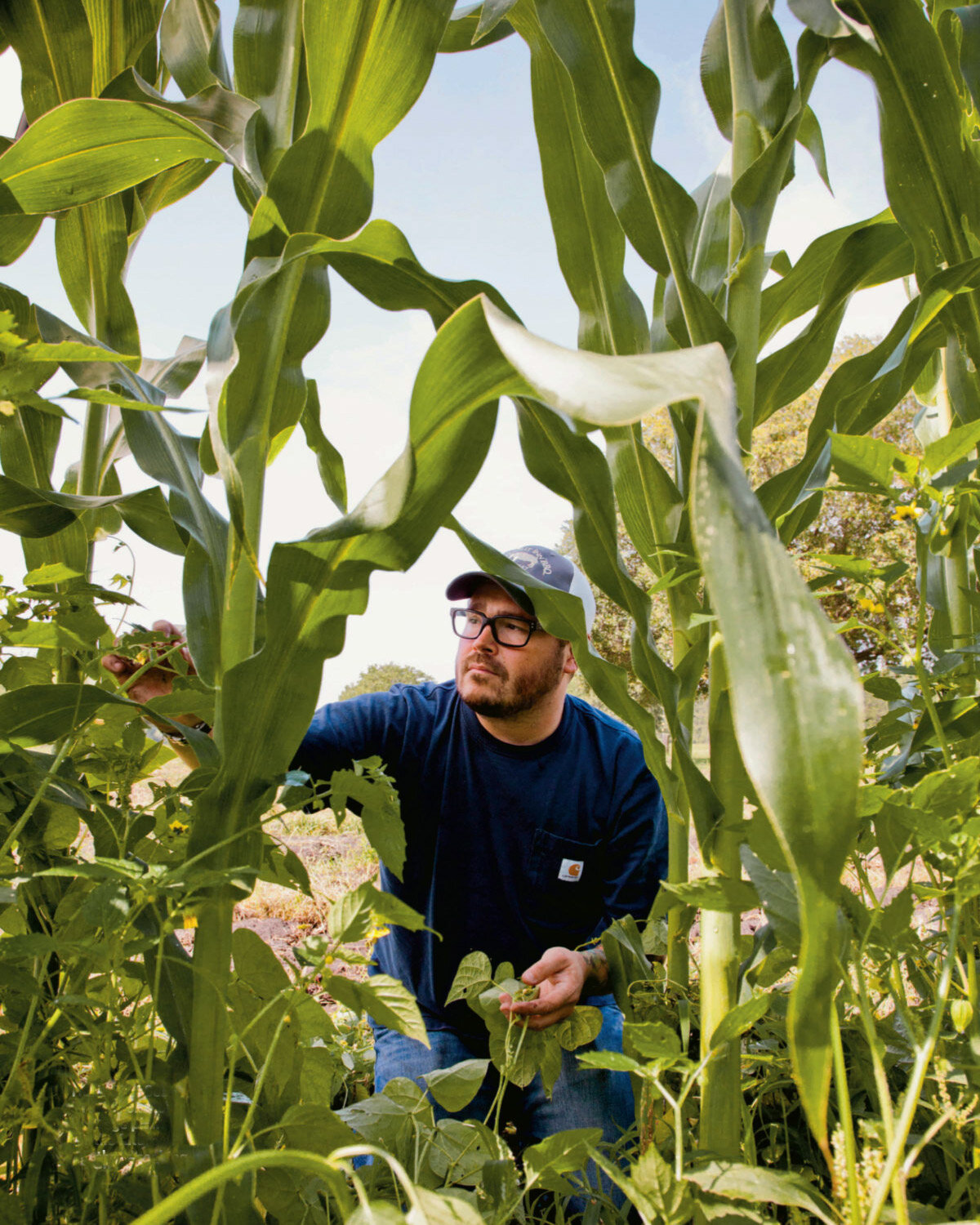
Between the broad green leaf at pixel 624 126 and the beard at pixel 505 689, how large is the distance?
828 millimetres

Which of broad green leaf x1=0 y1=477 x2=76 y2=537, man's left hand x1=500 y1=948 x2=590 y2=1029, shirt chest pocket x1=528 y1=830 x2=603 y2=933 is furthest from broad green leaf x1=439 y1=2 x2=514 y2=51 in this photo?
shirt chest pocket x1=528 y1=830 x2=603 y2=933

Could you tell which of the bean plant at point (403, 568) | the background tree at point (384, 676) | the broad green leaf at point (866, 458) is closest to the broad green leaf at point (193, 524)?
the bean plant at point (403, 568)

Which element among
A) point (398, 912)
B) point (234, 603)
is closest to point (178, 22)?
point (234, 603)

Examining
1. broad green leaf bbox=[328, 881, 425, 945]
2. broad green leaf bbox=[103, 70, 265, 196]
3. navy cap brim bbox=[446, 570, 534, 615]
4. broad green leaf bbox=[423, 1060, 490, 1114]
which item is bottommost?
broad green leaf bbox=[423, 1060, 490, 1114]

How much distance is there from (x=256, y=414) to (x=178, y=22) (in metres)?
0.59

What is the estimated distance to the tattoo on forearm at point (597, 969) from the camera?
1.06 meters

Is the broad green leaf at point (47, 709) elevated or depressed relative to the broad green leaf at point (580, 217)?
Answer: depressed

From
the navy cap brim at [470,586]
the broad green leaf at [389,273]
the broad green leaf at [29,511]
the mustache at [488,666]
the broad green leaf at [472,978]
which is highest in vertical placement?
the broad green leaf at [389,273]

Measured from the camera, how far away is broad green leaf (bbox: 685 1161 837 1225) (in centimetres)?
42

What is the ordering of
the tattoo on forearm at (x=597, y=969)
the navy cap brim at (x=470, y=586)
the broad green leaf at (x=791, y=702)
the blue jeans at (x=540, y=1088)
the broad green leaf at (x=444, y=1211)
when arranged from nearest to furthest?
1. the broad green leaf at (x=791, y=702)
2. the broad green leaf at (x=444, y=1211)
3. the tattoo on forearm at (x=597, y=969)
4. the blue jeans at (x=540, y=1088)
5. the navy cap brim at (x=470, y=586)

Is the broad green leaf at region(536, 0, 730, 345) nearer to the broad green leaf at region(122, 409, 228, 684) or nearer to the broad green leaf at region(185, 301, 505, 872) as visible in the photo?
the broad green leaf at region(185, 301, 505, 872)

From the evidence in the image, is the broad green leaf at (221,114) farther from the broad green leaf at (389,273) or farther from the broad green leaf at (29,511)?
the broad green leaf at (29,511)

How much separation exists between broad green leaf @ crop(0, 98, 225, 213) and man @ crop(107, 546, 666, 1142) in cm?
82

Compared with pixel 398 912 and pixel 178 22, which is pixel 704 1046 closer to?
pixel 398 912
